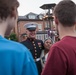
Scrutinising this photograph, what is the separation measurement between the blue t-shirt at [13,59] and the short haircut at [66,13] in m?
0.86

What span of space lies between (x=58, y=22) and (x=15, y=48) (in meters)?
0.93

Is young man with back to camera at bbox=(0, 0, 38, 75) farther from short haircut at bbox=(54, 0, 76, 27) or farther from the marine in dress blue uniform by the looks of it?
the marine in dress blue uniform

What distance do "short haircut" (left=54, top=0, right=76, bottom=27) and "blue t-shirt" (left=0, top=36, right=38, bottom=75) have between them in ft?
2.83

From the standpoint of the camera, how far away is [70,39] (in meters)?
2.24

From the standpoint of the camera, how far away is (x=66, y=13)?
2.33m

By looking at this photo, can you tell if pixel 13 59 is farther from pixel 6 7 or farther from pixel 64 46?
pixel 64 46

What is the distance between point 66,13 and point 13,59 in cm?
94

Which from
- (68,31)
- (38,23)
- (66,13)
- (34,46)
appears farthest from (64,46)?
(38,23)

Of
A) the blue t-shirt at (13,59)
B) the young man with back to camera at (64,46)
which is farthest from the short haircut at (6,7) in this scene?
the young man with back to camera at (64,46)

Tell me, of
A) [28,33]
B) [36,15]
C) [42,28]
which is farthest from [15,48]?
[36,15]

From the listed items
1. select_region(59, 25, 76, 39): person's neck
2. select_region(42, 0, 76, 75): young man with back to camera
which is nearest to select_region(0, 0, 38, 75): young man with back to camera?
select_region(42, 0, 76, 75): young man with back to camera

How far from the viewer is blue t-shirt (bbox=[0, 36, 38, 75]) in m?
1.54

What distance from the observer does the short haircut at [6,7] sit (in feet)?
5.33

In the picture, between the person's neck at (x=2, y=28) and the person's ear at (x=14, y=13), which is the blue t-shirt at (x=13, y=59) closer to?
the person's neck at (x=2, y=28)
